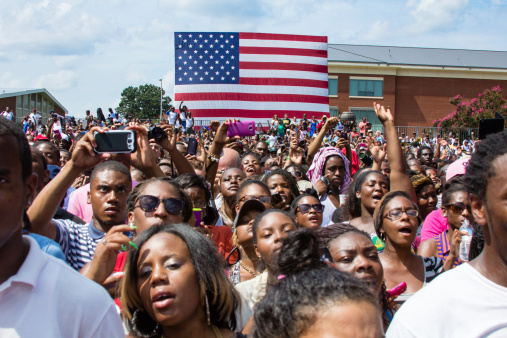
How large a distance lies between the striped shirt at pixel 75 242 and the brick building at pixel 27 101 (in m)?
23.7

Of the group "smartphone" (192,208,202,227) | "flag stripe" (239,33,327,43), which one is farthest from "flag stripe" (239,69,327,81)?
"smartphone" (192,208,202,227)

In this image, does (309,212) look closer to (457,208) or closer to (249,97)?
(457,208)

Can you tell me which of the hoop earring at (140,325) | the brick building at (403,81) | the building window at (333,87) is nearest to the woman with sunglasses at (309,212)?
the hoop earring at (140,325)

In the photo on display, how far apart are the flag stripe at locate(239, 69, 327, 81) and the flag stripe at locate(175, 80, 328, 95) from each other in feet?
1.34

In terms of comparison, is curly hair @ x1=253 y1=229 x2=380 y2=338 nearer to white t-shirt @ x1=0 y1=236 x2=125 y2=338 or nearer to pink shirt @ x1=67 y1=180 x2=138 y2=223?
white t-shirt @ x1=0 y1=236 x2=125 y2=338

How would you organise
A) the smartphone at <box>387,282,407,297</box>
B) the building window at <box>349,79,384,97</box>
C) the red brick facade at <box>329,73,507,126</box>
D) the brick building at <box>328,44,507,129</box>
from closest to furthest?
1. the smartphone at <box>387,282,407,297</box>
2. the brick building at <box>328,44,507,129</box>
3. the building window at <box>349,79,384,97</box>
4. the red brick facade at <box>329,73,507,126</box>

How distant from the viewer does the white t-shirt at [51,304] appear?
1371mm

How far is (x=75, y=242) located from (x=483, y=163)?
8.36ft

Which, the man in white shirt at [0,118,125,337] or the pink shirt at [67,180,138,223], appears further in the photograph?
the pink shirt at [67,180,138,223]

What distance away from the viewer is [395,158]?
164 inches

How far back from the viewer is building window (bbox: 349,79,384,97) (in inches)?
1596

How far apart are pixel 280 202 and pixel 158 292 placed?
2.79m

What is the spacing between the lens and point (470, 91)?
140ft

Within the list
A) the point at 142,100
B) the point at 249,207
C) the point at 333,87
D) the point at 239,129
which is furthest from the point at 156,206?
the point at 142,100
